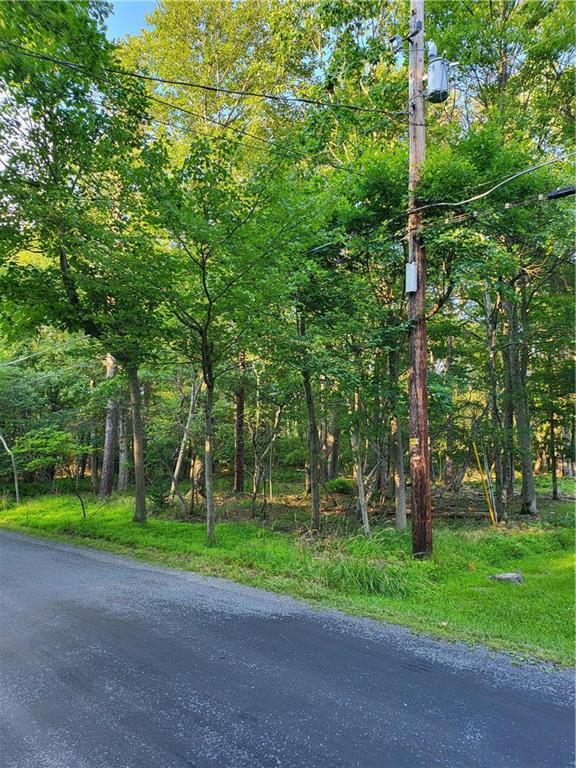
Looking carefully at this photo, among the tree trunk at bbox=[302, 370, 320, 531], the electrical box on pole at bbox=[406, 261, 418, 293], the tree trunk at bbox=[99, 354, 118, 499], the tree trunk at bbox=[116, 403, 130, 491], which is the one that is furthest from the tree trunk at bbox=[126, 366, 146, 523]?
the electrical box on pole at bbox=[406, 261, 418, 293]

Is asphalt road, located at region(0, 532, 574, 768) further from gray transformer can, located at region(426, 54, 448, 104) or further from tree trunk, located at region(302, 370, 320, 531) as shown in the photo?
gray transformer can, located at region(426, 54, 448, 104)

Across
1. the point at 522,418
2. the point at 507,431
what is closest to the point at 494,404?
the point at 507,431

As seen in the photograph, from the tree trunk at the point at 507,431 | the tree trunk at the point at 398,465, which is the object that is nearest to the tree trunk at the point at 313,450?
the tree trunk at the point at 398,465

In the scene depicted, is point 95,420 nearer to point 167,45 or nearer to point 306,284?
point 306,284

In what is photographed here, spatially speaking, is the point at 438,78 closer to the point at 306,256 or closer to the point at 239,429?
the point at 306,256

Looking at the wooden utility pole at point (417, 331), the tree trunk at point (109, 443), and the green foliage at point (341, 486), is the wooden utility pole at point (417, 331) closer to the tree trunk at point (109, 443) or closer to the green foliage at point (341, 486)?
the green foliage at point (341, 486)

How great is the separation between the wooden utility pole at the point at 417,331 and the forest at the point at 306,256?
0.49ft

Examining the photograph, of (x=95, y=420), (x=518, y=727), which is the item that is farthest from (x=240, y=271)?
(x=95, y=420)

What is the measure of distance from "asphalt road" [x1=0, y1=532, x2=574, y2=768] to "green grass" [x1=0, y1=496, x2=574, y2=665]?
0.51m

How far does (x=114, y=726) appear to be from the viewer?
89.6 inches

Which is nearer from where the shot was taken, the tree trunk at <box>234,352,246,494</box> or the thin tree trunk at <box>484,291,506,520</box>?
the thin tree trunk at <box>484,291,506,520</box>

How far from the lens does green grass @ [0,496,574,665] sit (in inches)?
154

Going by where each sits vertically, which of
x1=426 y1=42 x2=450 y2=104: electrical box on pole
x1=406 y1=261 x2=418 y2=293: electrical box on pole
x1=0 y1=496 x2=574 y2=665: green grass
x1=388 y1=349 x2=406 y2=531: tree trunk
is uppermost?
x1=426 y1=42 x2=450 y2=104: electrical box on pole

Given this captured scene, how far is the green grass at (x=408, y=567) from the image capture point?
391cm
